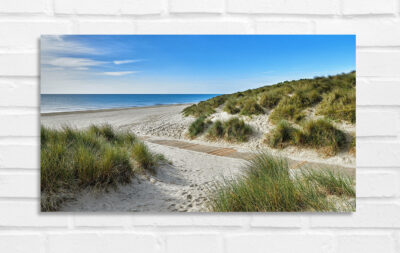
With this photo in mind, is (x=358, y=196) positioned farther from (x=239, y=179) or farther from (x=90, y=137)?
(x=90, y=137)

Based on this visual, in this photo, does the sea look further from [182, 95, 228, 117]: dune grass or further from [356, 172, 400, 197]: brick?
[356, 172, 400, 197]: brick

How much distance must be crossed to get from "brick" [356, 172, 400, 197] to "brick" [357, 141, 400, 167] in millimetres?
66

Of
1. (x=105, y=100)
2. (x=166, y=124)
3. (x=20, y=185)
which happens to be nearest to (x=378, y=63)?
(x=166, y=124)

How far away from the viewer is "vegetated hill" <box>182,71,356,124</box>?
1393mm
